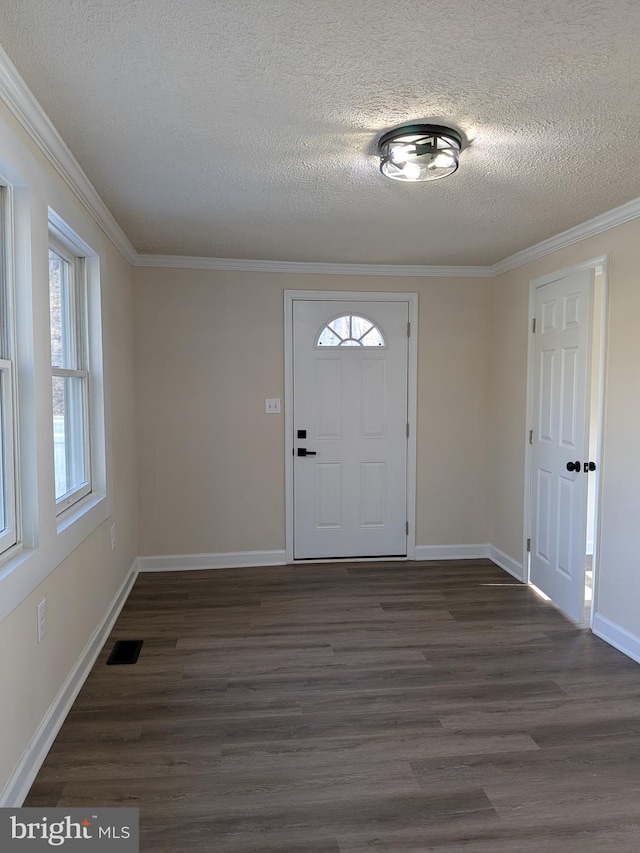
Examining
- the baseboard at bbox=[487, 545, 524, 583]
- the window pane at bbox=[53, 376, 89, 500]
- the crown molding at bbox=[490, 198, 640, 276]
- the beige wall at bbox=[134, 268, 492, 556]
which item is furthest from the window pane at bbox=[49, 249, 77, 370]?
the baseboard at bbox=[487, 545, 524, 583]

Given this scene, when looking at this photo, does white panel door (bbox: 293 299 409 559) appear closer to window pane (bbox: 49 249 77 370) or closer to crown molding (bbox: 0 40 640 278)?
crown molding (bbox: 0 40 640 278)

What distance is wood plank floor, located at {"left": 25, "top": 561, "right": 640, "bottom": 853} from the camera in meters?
1.86

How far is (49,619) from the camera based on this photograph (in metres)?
2.26

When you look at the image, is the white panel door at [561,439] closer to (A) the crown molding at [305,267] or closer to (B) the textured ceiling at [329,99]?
(B) the textured ceiling at [329,99]

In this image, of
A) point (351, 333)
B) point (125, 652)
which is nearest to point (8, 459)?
point (125, 652)

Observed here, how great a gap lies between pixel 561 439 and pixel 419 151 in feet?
7.18

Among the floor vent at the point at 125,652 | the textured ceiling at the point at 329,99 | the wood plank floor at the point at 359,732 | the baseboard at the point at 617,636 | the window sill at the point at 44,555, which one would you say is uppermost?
the textured ceiling at the point at 329,99

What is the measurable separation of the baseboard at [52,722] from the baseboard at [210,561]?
96 centimetres

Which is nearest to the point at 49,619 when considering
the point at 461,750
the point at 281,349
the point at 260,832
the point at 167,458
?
the point at 260,832

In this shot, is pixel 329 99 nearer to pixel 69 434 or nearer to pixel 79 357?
pixel 79 357

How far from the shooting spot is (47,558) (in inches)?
87.0

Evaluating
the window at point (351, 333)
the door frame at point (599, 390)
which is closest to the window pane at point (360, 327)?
the window at point (351, 333)

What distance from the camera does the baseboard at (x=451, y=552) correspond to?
4723 mm

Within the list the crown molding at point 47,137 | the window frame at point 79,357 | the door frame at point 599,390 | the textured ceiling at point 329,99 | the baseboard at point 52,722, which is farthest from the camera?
the door frame at point 599,390
